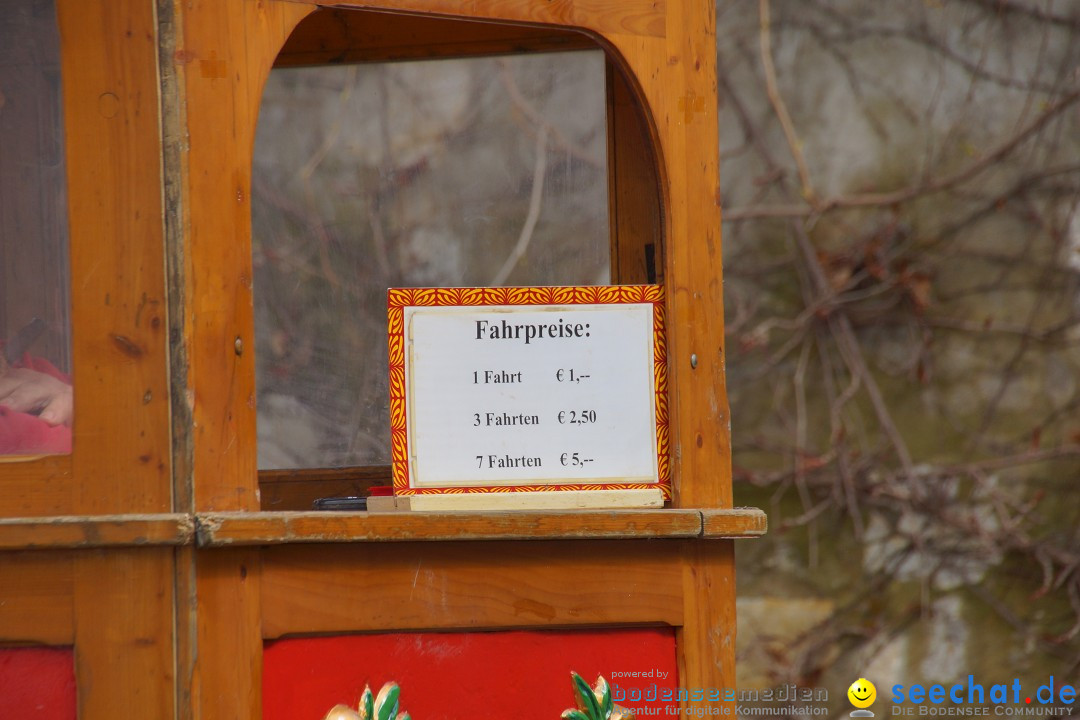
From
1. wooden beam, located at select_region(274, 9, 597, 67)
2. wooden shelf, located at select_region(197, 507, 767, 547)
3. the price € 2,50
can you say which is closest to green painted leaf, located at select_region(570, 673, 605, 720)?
wooden shelf, located at select_region(197, 507, 767, 547)

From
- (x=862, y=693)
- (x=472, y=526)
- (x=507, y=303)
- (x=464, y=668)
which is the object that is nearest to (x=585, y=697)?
(x=464, y=668)

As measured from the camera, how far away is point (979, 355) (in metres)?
3.33

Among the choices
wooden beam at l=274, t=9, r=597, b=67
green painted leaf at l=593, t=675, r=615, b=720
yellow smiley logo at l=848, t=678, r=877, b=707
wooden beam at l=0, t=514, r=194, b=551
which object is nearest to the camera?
wooden beam at l=0, t=514, r=194, b=551

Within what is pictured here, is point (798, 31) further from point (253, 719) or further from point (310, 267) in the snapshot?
point (253, 719)

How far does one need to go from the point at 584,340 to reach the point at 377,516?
0.34 m

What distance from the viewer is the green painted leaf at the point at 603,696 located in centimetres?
142

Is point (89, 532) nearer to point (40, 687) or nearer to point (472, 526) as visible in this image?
point (40, 687)

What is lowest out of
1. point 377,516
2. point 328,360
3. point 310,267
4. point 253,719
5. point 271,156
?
point 253,719

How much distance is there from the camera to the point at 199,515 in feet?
4.27

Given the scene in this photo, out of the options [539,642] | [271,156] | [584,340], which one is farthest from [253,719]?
[271,156]

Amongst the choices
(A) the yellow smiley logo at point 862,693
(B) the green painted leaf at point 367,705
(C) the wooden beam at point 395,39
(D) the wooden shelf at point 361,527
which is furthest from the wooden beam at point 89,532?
(A) the yellow smiley logo at point 862,693

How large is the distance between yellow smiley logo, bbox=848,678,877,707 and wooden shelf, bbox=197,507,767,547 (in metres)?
1.85

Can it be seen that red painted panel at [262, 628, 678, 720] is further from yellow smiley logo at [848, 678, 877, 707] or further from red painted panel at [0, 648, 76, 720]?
yellow smiley logo at [848, 678, 877, 707]

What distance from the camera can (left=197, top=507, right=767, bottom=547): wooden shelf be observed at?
1310 mm
